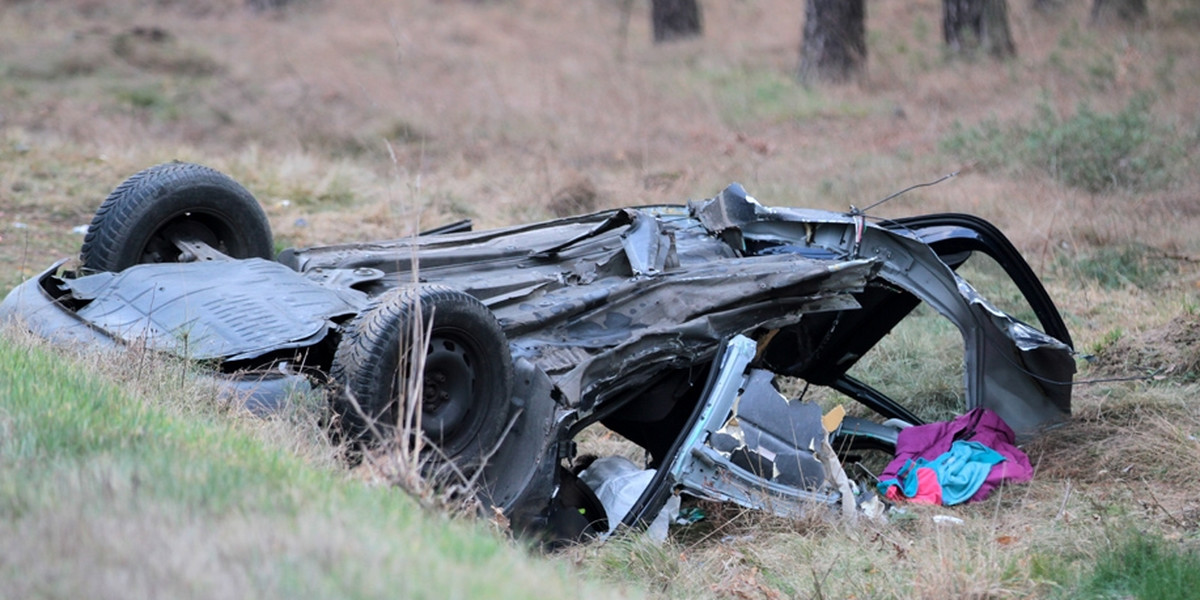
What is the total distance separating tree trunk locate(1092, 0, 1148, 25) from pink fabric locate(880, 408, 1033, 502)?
1397cm

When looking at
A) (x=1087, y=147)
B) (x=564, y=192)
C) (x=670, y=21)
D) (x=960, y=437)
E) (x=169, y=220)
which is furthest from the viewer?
(x=670, y=21)

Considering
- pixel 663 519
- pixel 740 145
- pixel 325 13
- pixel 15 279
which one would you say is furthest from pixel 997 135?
pixel 325 13

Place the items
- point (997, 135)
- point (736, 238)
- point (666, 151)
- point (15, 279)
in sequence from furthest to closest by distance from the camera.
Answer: point (666, 151) < point (997, 135) < point (15, 279) < point (736, 238)

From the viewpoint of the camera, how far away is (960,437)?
6.07m

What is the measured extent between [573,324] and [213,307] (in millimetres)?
1522

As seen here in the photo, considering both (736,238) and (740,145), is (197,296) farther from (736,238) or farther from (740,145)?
(740,145)

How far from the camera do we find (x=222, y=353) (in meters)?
4.41

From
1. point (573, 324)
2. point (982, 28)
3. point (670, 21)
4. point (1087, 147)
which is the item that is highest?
point (670, 21)

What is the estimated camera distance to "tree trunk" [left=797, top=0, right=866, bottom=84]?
1567 cm

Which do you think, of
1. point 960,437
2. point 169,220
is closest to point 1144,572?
point 960,437

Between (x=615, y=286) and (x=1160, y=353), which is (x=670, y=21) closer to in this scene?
(x=1160, y=353)

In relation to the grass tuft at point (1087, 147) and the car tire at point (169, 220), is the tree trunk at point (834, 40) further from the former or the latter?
the car tire at point (169, 220)

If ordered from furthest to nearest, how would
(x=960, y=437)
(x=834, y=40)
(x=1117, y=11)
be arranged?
(x=1117, y=11), (x=834, y=40), (x=960, y=437)

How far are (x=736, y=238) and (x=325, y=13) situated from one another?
16827 millimetres
